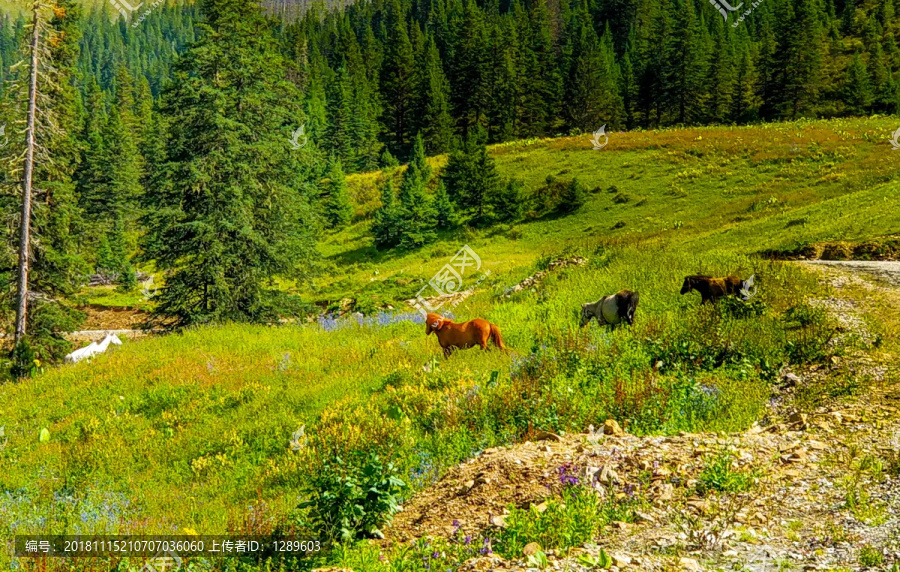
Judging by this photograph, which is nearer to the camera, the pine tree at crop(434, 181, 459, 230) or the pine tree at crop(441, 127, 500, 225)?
the pine tree at crop(434, 181, 459, 230)

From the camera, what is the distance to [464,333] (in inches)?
362

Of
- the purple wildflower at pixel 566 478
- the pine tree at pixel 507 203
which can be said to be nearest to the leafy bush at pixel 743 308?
the purple wildflower at pixel 566 478

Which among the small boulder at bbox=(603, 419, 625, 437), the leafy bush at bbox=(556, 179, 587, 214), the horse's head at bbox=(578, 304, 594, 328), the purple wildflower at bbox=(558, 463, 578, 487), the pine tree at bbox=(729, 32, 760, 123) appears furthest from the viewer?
the pine tree at bbox=(729, 32, 760, 123)

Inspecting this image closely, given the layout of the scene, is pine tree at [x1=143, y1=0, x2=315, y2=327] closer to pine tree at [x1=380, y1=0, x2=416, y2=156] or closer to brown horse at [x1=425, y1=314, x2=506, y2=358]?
brown horse at [x1=425, y1=314, x2=506, y2=358]

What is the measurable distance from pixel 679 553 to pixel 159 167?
1897cm

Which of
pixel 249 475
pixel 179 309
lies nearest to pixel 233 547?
pixel 249 475

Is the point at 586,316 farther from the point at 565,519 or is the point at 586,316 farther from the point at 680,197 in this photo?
the point at 680,197

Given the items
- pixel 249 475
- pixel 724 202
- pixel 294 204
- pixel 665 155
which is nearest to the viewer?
pixel 249 475

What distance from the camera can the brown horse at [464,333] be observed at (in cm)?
906

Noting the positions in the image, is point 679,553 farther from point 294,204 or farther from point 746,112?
point 746,112

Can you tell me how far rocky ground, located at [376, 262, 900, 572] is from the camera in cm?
387

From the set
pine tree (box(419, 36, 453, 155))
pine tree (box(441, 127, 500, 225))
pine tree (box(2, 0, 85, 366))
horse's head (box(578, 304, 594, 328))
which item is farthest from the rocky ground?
pine tree (box(419, 36, 453, 155))

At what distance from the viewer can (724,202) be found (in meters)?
35.7

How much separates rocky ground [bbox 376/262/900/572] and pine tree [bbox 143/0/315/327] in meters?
14.5
